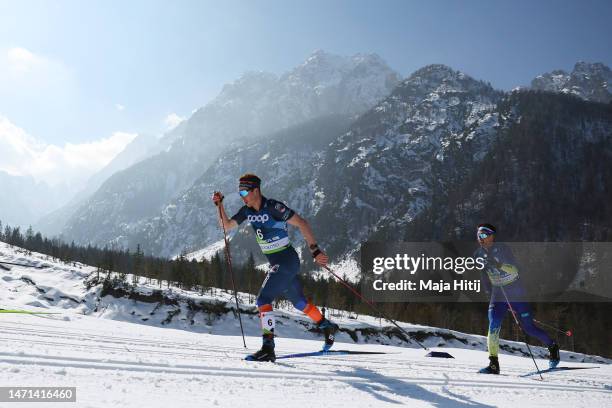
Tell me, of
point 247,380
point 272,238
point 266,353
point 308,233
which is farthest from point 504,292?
point 247,380

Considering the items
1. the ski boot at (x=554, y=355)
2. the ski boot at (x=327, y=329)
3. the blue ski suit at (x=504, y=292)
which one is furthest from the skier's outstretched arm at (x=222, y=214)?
the ski boot at (x=554, y=355)

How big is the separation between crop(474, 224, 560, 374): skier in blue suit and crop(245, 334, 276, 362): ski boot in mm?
5020

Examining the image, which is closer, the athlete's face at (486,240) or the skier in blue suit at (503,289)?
the skier in blue suit at (503,289)

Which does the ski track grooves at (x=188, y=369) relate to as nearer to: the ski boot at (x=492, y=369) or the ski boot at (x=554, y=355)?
the ski boot at (x=492, y=369)

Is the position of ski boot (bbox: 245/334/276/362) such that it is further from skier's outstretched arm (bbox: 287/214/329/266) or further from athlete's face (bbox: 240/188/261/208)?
athlete's face (bbox: 240/188/261/208)

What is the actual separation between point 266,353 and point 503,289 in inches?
220

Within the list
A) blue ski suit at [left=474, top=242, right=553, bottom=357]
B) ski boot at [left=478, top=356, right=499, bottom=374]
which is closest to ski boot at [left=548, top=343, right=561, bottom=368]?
blue ski suit at [left=474, top=242, right=553, bottom=357]

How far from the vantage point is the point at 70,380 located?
3.65 metres

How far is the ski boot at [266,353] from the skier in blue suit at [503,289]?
5020 mm

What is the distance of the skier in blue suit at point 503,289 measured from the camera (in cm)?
858

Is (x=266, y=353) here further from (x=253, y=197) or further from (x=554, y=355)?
(x=554, y=355)

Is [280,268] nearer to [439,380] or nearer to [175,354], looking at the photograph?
[175,354]

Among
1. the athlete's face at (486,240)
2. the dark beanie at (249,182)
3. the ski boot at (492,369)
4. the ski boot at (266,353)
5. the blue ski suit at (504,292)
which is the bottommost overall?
the ski boot at (492,369)

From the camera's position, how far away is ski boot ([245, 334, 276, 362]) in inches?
236
